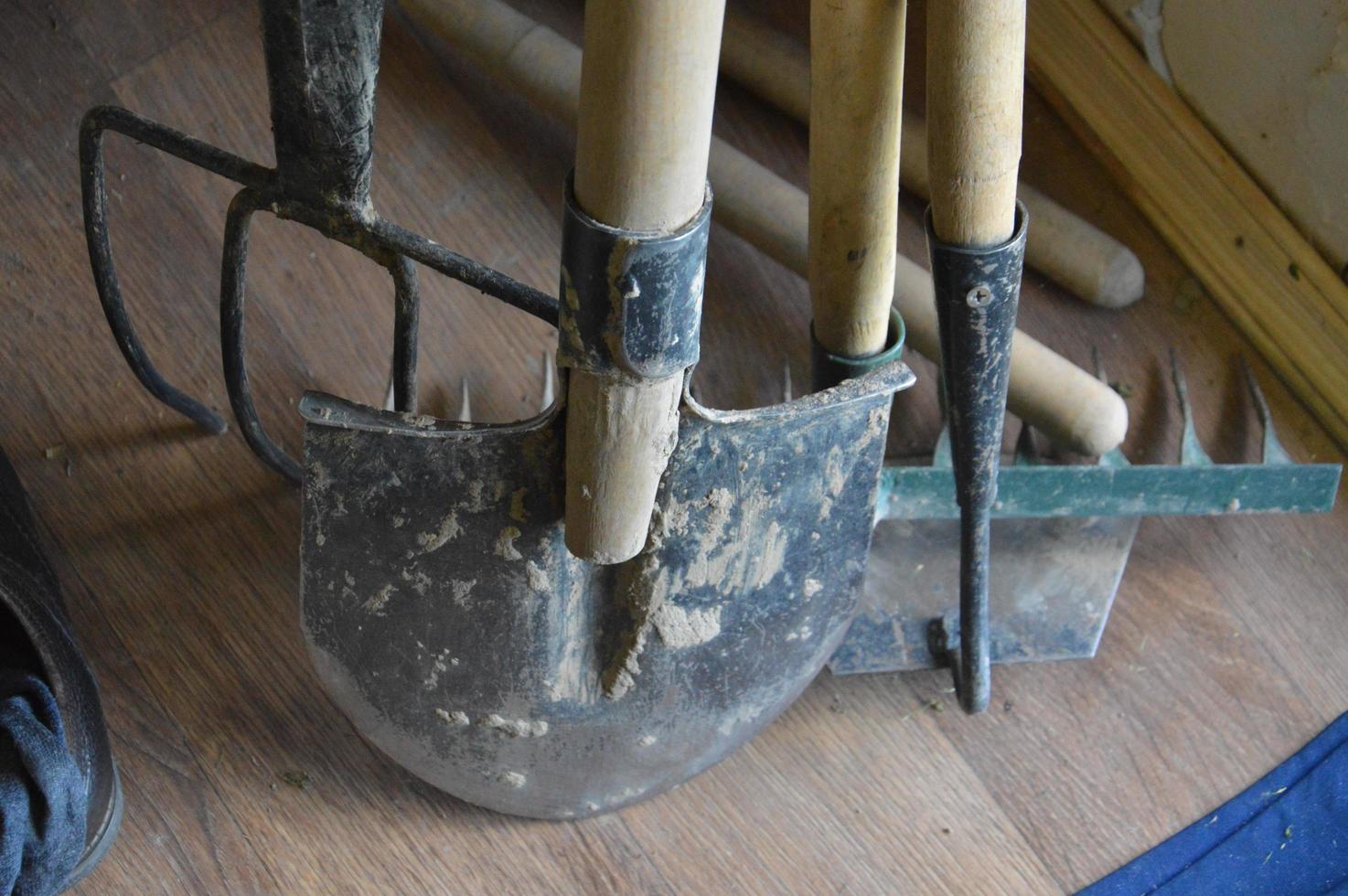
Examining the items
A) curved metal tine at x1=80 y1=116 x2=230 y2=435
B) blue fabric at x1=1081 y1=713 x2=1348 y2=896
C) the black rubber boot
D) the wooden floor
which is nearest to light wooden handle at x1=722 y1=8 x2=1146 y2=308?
the wooden floor

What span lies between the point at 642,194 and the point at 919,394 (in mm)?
493

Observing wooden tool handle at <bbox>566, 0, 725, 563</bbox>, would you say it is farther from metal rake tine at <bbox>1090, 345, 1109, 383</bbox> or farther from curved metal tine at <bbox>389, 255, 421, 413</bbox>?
metal rake tine at <bbox>1090, 345, 1109, 383</bbox>

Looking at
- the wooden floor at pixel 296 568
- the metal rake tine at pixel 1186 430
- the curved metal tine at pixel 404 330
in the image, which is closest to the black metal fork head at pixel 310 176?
the curved metal tine at pixel 404 330

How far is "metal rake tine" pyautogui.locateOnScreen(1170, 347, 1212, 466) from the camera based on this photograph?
2.92ft

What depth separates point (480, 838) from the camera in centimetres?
86

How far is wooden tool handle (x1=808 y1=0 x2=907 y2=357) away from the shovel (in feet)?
0.13

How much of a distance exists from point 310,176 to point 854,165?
289 mm

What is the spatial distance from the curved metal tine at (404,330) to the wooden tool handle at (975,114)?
29cm

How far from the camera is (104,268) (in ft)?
2.44

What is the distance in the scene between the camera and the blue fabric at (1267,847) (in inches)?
34.2

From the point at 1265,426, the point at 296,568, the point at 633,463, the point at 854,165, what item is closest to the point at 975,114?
the point at 854,165

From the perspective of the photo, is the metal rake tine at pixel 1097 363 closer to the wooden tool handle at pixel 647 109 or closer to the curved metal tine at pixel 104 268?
the wooden tool handle at pixel 647 109

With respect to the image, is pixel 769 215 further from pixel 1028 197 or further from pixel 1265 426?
pixel 1265 426

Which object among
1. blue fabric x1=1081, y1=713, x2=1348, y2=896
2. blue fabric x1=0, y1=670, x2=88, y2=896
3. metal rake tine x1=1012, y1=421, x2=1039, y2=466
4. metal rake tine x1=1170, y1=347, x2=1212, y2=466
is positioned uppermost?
metal rake tine x1=1170, y1=347, x2=1212, y2=466
